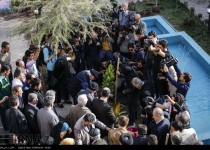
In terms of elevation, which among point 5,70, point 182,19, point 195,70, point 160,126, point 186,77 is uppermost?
point 5,70

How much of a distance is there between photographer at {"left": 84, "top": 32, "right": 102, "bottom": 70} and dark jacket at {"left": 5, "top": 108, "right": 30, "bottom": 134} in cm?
332

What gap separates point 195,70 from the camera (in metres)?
10.3

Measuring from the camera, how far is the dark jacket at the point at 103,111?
648 cm

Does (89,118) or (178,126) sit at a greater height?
(89,118)

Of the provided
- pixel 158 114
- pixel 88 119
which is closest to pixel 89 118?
pixel 88 119

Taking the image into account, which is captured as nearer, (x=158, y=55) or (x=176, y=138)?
(x=176, y=138)

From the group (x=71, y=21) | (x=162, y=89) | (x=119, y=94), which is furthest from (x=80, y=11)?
(x=162, y=89)

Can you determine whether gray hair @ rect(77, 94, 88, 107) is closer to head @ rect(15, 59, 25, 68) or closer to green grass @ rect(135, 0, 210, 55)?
head @ rect(15, 59, 25, 68)

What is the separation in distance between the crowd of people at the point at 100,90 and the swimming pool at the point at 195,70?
0.88m

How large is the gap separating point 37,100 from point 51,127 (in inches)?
24.8

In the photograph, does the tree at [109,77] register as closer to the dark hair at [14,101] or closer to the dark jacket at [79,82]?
the dark jacket at [79,82]

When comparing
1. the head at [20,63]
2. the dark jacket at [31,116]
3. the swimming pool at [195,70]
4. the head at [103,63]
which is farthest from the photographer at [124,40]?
the dark jacket at [31,116]

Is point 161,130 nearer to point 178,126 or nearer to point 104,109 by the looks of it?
point 178,126

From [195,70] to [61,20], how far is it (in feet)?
14.0
